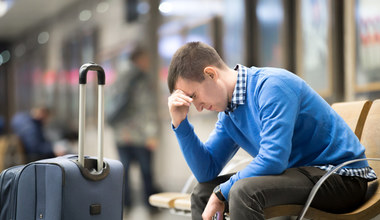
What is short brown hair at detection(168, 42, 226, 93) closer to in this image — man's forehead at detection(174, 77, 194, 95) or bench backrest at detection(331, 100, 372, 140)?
man's forehead at detection(174, 77, 194, 95)

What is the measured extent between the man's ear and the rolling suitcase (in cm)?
70

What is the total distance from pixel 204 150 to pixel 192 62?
41 centimetres

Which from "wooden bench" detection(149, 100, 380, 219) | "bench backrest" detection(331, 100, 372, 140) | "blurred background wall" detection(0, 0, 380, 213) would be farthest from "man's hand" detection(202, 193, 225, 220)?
"blurred background wall" detection(0, 0, 380, 213)

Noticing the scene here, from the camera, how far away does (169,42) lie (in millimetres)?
5637

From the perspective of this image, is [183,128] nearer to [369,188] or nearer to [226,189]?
[226,189]

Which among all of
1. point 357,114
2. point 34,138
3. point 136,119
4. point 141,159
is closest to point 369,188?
point 357,114

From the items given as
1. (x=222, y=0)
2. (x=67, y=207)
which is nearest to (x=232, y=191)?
(x=67, y=207)

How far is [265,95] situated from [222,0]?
10.4 ft

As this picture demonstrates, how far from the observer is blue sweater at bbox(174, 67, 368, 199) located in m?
1.59

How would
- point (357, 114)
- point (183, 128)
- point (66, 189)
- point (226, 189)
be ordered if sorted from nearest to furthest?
point (226, 189)
point (183, 128)
point (66, 189)
point (357, 114)

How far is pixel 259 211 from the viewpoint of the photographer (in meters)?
1.52

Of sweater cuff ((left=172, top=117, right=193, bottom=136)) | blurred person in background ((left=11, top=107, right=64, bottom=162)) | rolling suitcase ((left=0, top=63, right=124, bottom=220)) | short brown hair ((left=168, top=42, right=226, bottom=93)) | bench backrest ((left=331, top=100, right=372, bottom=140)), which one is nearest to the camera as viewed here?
short brown hair ((left=168, top=42, right=226, bottom=93))

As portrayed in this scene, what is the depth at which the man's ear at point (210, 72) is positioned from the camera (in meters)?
1.78

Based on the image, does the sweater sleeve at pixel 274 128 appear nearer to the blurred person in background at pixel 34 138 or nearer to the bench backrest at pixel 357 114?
the bench backrest at pixel 357 114
